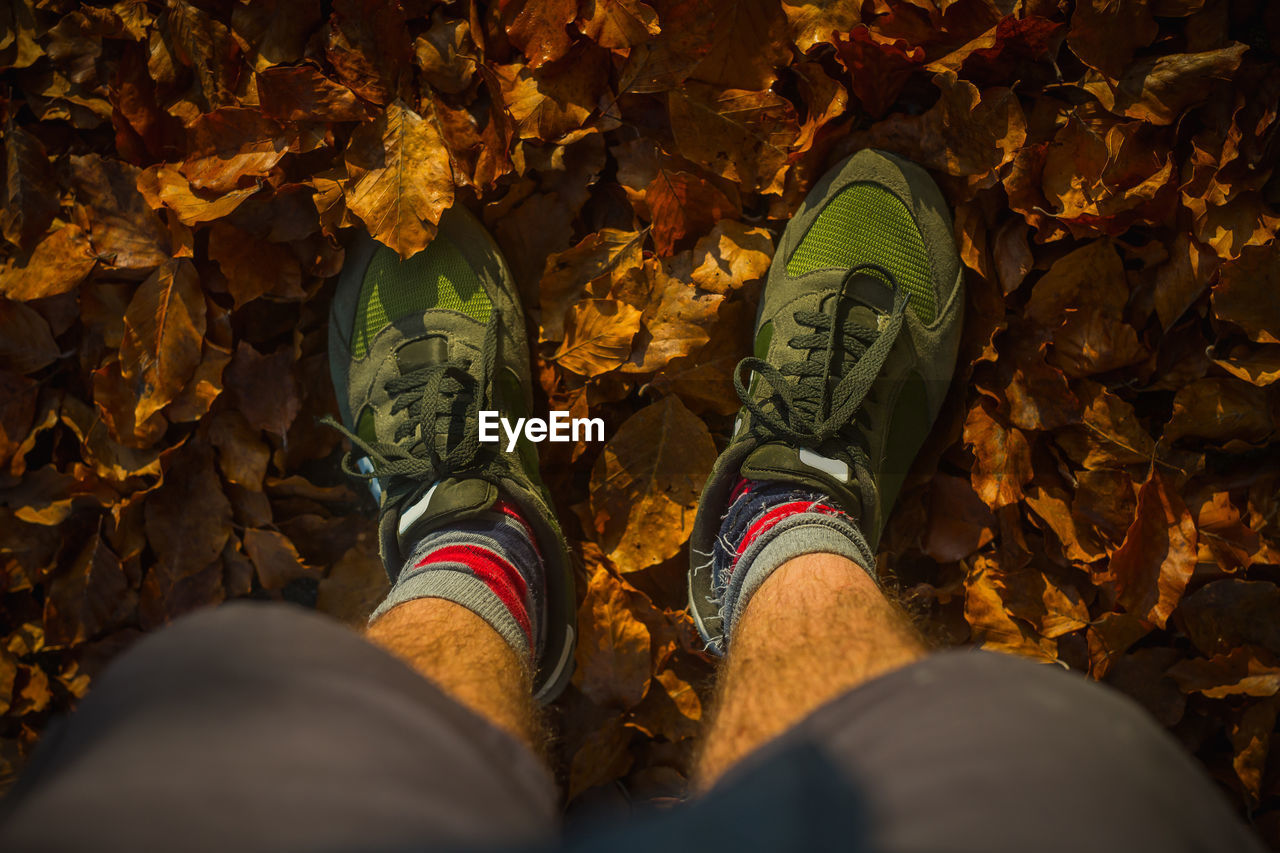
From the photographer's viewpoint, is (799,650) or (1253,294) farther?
(1253,294)

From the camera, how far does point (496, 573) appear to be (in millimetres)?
928

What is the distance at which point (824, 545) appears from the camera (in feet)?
2.77

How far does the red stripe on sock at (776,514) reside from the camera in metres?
0.93

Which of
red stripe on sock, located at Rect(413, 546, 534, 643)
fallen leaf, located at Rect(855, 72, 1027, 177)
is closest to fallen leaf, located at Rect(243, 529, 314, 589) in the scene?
red stripe on sock, located at Rect(413, 546, 534, 643)

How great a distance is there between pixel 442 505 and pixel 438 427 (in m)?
0.13

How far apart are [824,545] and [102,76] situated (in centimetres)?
122

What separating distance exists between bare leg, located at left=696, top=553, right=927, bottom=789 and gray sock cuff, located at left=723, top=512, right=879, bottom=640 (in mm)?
13

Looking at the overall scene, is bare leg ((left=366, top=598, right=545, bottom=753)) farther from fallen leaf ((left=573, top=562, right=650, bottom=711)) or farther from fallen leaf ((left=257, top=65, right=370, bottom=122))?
fallen leaf ((left=257, top=65, right=370, bottom=122))

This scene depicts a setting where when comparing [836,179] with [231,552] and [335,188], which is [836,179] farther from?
[231,552]

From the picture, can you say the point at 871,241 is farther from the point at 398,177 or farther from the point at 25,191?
the point at 25,191

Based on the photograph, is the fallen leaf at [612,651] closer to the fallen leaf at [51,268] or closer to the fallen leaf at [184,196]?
the fallen leaf at [184,196]

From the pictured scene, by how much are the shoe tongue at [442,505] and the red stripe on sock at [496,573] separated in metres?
0.05

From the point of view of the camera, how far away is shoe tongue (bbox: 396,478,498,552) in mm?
974

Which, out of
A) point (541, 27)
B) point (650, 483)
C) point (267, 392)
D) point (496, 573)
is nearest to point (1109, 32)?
A: point (541, 27)
